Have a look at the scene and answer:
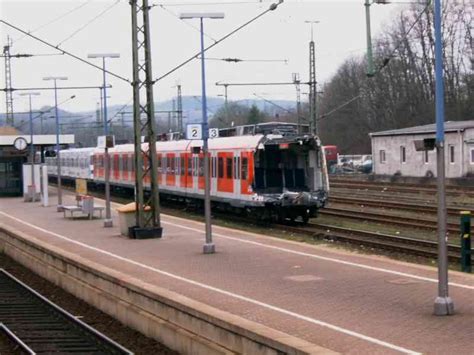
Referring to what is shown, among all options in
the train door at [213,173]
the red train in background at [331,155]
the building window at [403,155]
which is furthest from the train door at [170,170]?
the red train in background at [331,155]

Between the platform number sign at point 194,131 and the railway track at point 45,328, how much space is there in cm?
464

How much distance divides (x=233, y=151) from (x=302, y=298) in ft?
51.6

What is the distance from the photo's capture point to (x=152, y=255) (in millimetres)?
17953

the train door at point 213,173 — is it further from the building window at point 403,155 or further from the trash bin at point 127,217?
the building window at point 403,155

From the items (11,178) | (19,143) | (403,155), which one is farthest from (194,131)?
(403,155)

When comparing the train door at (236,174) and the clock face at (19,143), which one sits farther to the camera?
the clock face at (19,143)

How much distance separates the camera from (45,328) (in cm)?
1402

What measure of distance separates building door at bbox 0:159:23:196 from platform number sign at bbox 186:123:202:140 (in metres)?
30.5

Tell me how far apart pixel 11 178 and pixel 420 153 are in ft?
83.9

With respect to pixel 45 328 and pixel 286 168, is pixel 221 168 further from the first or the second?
pixel 45 328

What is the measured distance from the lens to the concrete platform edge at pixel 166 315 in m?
8.81

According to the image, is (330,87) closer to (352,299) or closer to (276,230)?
(276,230)

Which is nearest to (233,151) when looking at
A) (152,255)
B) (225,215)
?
(225,215)

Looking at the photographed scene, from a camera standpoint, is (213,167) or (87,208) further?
(87,208)
